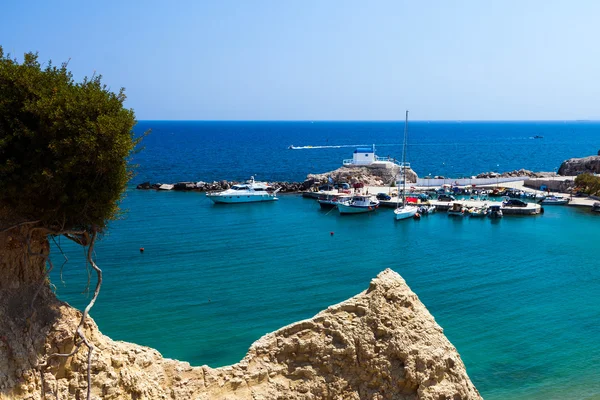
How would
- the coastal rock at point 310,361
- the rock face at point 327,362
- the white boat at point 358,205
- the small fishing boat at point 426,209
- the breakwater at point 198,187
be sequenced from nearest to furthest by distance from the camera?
the coastal rock at point 310,361 < the rock face at point 327,362 < the small fishing boat at point 426,209 < the white boat at point 358,205 < the breakwater at point 198,187

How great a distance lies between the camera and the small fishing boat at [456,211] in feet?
222

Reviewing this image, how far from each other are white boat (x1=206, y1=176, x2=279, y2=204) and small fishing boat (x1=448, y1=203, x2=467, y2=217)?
24.2 meters

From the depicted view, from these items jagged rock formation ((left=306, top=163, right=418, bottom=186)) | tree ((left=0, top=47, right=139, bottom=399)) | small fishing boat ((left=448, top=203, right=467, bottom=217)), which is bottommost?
small fishing boat ((left=448, top=203, right=467, bottom=217))

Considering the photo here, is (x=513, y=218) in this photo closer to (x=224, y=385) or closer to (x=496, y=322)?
(x=496, y=322)

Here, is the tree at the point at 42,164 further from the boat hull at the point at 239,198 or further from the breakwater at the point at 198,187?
the breakwater at the point at 198,187

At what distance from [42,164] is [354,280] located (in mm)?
31165

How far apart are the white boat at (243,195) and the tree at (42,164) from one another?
63431 millimetres

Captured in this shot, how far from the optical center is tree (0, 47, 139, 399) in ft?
33.5

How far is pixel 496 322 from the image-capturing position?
102 ft

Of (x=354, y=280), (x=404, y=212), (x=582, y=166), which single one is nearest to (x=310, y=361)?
(x=354, y=280)

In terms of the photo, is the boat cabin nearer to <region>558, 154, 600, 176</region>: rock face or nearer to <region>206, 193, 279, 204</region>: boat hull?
<region>206, 193, 279, 204</region>: boat hull

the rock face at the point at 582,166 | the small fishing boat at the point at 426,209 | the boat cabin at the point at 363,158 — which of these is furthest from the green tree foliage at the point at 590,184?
the boat cabin at the point at 363,158

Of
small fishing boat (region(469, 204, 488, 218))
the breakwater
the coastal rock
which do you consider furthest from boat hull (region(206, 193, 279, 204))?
the coastal rock

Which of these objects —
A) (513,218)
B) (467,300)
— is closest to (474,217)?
(513,218)
